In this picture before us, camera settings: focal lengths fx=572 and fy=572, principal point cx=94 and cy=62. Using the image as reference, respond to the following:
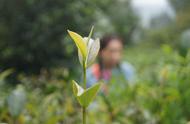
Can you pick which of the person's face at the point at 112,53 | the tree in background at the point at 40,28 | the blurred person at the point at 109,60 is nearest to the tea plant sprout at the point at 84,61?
the blurred person at the point at 109,60

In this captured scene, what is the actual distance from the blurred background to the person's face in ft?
0.82

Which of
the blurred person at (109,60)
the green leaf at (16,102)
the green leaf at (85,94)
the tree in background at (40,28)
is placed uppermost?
the tree in background at (40,28)

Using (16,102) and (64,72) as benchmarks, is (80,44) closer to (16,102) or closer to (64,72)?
(16,102)

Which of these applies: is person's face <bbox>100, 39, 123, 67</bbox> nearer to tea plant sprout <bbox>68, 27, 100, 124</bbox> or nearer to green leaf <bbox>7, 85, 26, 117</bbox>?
green leaf <bbox>7, 85, 26, 117</bbox>

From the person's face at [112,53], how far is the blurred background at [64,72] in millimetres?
251

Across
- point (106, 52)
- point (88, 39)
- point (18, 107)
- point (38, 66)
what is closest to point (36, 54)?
point (38, 66)

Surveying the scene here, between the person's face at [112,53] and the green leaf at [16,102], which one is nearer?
the green leaf at [16,102]

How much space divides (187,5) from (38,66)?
Result: 19.3m

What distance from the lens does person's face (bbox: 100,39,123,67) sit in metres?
5.06

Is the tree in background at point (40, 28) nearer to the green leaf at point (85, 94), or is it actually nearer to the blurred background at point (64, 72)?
the blurred background at point (64, 72)

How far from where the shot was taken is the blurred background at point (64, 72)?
5.98 feet

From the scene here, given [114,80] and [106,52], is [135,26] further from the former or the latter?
[114,80]

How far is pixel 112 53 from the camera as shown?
518 centimetres

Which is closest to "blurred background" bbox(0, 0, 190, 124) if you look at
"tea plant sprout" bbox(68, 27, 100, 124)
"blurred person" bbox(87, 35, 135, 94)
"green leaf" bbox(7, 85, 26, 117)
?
"green leaf" bbox(7, 85, 26, 117)
